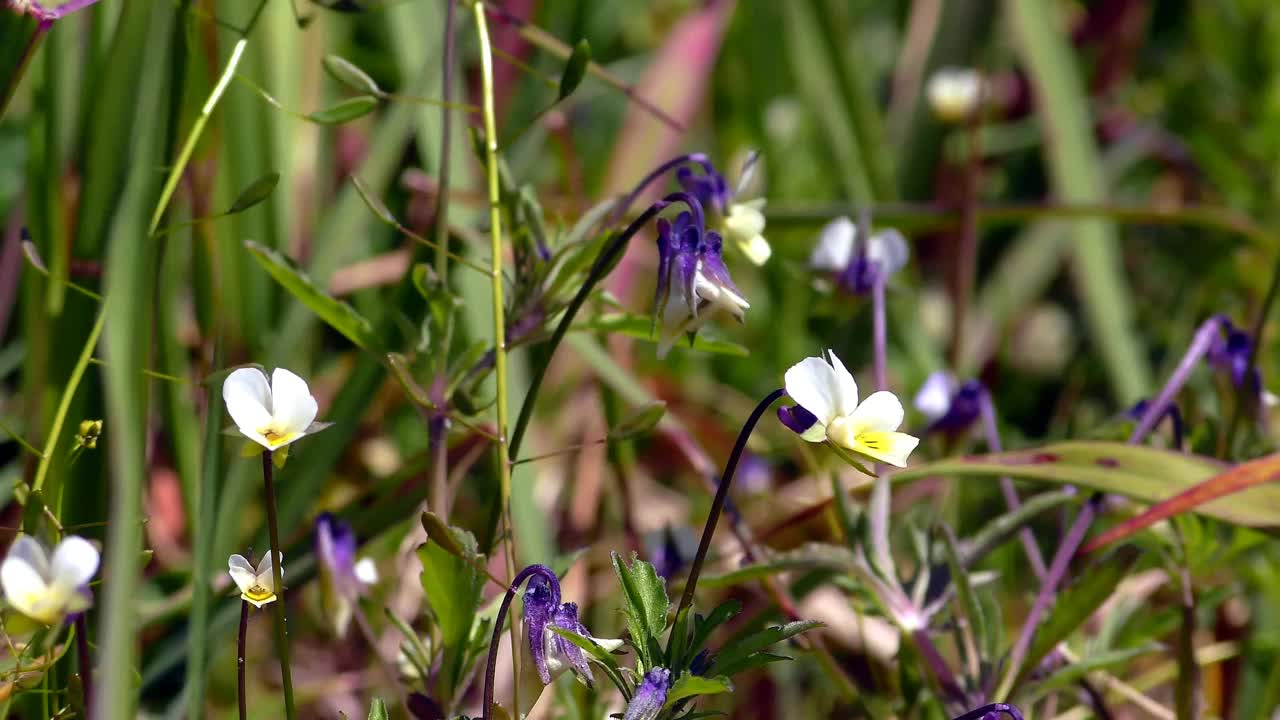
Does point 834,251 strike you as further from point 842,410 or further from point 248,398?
point 248,398

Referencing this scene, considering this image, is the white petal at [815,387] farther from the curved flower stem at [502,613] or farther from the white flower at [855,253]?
the white flower at [855,253]

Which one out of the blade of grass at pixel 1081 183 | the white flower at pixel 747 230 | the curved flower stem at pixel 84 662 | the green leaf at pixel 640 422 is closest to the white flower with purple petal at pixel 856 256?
the white flower at pixel 747 230

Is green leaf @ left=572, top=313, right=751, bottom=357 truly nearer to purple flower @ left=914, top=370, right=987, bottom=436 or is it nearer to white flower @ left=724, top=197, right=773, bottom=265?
white flower @ left=724, top=197, right=773, bottom=265

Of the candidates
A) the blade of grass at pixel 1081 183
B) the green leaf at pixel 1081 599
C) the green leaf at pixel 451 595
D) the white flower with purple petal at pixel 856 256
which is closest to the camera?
the green leaf at pixel 451 595

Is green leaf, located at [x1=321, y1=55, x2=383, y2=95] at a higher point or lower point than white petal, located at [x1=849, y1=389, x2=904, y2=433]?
higher

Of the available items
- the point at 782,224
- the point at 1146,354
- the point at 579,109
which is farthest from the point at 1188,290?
the point at 579,109

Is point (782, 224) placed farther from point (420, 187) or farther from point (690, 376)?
point (690, 376)

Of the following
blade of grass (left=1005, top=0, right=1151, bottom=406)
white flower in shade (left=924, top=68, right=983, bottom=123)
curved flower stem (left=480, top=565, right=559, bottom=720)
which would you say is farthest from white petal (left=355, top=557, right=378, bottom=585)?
white flower in shade (left=924, top=68, right=983, bottom=123)
